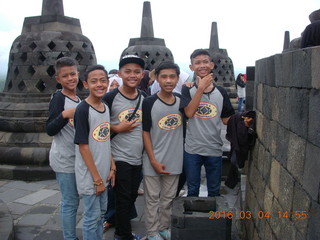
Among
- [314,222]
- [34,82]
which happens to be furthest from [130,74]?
[34,82]

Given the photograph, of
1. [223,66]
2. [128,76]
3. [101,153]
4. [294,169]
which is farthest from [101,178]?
[223,66]

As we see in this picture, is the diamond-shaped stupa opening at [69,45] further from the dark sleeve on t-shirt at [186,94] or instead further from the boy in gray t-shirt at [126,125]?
the dark sleeve on t-shirt at [186,94]

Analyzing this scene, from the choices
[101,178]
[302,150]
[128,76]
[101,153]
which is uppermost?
[128,76]

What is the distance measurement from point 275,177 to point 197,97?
101cm

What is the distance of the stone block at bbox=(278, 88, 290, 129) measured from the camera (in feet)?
7.02

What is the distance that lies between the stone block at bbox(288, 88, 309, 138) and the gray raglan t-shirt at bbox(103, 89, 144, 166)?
147 cm

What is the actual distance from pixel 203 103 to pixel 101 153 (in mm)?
1139

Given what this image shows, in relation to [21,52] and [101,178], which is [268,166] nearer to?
[101,178]

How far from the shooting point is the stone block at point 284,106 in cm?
214

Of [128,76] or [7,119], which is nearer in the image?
[128,76]

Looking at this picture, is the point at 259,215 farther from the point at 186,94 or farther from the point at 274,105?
the point at 186,94

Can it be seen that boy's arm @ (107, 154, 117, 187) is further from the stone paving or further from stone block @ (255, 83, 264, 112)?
stone block @ (255, 83, 264, 112)

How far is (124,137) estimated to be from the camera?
9.98 feet

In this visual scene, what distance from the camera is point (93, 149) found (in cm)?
273
